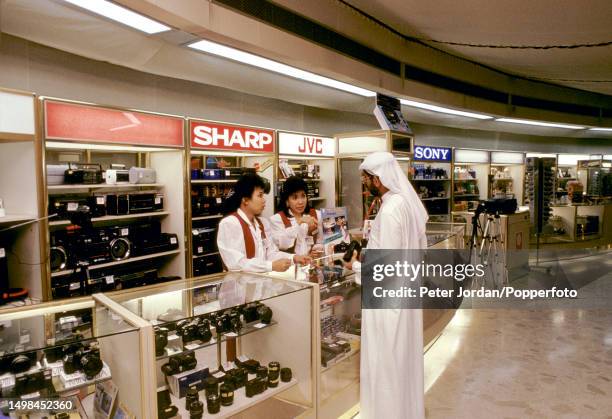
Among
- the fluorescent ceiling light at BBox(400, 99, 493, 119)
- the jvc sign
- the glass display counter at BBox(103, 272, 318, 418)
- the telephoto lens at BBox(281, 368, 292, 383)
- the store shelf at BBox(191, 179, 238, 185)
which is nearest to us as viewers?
the glass display counter at BBox(103, 272, 318, 418)

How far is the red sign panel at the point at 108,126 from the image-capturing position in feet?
12.2

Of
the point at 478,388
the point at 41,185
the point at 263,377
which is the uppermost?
the point at 41,185

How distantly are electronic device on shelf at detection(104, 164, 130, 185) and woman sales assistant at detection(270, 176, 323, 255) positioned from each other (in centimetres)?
162

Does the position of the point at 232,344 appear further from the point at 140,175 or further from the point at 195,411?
the point at 140,175

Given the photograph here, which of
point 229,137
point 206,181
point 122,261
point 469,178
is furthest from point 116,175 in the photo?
point 469,178

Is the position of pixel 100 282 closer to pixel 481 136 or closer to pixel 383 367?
pixel 383 367

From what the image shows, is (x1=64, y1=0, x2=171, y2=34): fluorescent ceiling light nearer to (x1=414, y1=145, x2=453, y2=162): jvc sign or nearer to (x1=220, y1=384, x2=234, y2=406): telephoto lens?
(x1=220, y1=384, x2=234, y2=406): telephoto lens

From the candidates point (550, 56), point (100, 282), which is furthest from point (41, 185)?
point (550, 56)

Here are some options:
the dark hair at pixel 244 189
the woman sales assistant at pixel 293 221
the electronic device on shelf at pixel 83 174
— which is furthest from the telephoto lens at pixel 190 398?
the electronic device on shelf at pixel 83 174

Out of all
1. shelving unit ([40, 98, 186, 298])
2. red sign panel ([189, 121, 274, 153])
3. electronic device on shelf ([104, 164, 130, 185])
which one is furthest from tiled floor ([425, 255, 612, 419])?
electronic device on shelf ([104, 164, 130, 185])

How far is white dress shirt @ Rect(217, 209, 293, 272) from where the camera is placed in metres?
2.80

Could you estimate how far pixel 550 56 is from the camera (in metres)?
6.21

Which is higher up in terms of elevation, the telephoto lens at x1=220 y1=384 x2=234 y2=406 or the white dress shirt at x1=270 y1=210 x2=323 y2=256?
the white dress shirt at x1=270 y1=210 x2=323 y2=256

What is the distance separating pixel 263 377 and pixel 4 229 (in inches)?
102
